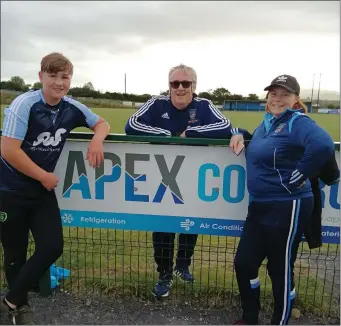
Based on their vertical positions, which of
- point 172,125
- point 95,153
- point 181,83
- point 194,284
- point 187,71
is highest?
point 187,71

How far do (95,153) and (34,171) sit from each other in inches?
21.6

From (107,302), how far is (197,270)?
3.26 ft

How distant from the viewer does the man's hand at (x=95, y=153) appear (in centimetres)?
330

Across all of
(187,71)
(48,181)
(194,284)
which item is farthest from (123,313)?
(187,71)

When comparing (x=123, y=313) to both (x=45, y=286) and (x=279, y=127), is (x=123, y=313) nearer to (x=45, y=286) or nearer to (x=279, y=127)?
(x=45, y=286)

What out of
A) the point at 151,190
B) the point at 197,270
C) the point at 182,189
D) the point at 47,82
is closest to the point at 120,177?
the point at 151,190

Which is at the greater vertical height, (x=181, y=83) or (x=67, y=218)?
(x=181, y=83)

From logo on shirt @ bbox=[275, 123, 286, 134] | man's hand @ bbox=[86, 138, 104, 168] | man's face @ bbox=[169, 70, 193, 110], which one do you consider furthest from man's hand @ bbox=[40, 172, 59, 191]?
logo on shirt @ bbox=[275, 123, 286, 134]

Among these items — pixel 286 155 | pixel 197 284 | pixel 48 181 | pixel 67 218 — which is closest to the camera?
pixel 286 155

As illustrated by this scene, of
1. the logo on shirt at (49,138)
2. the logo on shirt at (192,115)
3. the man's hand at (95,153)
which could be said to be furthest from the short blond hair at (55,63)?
the logo on shirt at (192,115)

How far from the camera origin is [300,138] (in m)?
2.70

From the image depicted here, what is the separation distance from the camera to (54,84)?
2.97 m

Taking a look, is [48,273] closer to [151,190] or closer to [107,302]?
[107,302]

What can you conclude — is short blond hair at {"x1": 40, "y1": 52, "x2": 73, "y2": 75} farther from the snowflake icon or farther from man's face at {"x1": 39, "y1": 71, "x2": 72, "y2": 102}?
the snowflake icon
